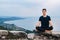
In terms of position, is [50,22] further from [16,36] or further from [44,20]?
[16,36]

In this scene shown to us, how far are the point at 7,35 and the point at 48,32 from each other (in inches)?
59.2

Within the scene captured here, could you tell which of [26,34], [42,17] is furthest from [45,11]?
[26,34]

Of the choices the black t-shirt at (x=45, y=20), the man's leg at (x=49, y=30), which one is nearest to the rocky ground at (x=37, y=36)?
the man's leg at (x=49, y=30)

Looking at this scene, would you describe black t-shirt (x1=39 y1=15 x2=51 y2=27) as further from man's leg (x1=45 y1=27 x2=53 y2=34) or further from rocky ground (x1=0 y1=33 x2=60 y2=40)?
rocky ground (x1=0 y1=33 x2=60 y2=40)

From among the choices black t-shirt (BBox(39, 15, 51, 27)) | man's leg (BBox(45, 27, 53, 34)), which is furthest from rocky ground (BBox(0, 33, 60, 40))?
black t-shirt (BBox(39, 15, 51, 27))

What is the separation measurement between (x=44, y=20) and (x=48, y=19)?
0.50ft

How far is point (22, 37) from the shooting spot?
14.2 meters

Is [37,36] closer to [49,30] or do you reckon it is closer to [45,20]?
[49,30]

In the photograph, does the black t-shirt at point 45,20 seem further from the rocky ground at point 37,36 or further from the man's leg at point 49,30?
the rocky ground at point 37,36

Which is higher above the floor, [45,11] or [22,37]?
[45,11]

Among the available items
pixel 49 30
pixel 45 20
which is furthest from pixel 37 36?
pixel 45 20

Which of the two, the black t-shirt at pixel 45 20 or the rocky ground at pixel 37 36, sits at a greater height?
the black t-shirt at pixel 45 20

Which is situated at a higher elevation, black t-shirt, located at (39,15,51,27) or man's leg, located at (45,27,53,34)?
black t-shirt, located at (39,15,51,27)

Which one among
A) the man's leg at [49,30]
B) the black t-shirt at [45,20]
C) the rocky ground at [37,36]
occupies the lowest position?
the rocky ground at [37,36]
